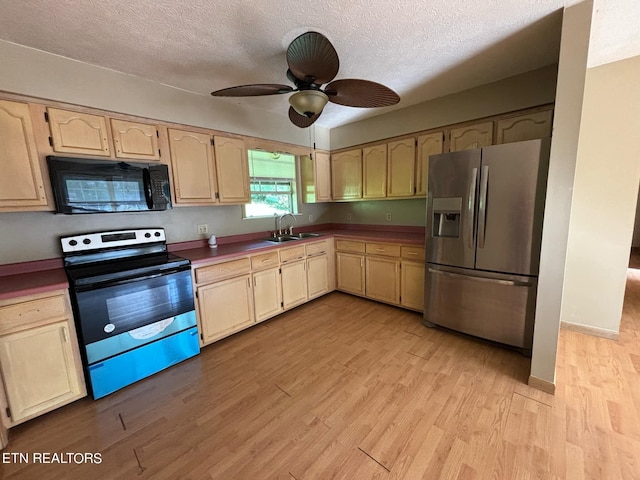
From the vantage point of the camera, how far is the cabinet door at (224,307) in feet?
8.11

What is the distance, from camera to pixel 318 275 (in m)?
3.60

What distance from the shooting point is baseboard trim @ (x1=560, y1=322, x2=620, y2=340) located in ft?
8.26

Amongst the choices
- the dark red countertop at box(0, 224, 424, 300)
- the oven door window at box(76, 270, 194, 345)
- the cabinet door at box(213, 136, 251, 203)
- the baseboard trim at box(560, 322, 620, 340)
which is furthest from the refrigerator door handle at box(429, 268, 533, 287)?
the oven door window at box(76, 270, 194, 345)

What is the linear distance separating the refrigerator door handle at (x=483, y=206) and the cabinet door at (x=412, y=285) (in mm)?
783

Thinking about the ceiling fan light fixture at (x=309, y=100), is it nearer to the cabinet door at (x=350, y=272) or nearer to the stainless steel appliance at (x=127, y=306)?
the stainless steel appliance at (x=127, y=306)

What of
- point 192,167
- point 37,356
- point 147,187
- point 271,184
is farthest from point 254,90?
point 37,356

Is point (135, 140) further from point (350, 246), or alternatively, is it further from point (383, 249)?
point (383, 249)

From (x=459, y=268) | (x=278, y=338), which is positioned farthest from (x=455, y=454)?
(x=278, y=338)

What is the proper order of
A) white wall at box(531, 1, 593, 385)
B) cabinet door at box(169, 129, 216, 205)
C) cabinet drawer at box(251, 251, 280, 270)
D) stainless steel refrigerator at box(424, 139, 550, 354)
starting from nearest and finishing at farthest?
white wall at box(531, 1, 593, 385)
stainless steel refrigerator at box(424, 139, 550, 354)
cabinet door at box(169, 129, 216, 205)
cabinet drawer at box(251, 251, 280, 270)

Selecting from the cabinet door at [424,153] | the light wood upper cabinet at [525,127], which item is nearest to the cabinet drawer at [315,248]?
the cabinet door at [424,153]

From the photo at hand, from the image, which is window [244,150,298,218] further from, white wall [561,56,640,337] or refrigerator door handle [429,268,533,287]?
white wall [561,56,640,337]

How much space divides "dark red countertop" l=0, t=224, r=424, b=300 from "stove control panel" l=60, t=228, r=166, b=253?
161 millimetres

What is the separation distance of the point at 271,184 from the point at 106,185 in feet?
6.22

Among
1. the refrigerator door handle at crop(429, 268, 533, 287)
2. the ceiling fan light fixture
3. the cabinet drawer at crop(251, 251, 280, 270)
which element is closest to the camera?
the ceiling fan light fixture
